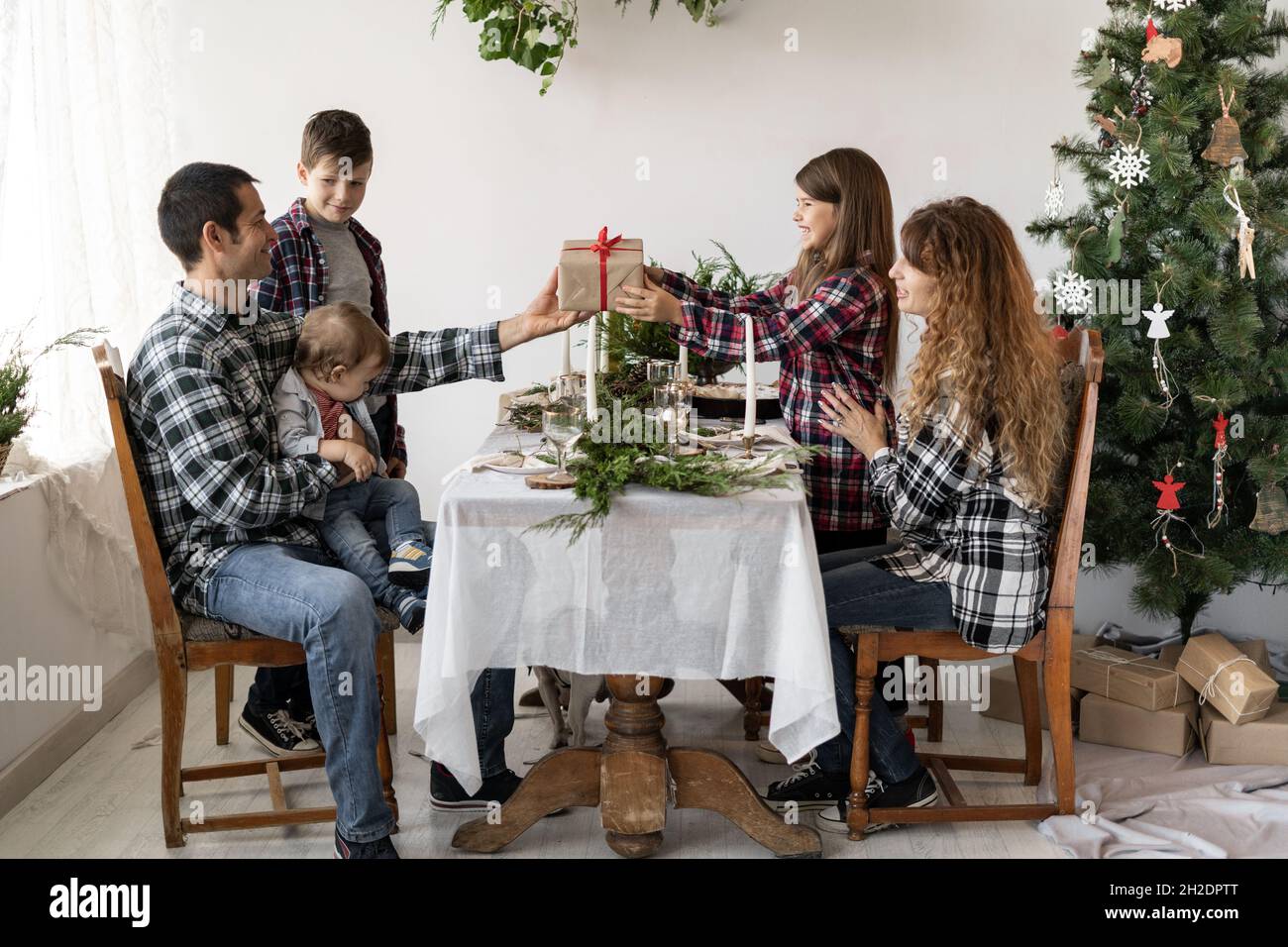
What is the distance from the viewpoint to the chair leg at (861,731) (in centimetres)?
251

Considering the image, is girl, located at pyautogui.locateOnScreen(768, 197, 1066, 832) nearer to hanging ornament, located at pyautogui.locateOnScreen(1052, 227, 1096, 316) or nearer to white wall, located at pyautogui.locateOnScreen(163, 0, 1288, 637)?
hanging ornament, located at pyautogui.locateOnScreen(1052, 227, 1096, 316)

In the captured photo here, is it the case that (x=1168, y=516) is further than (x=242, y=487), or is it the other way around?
(x=1168, y=516)

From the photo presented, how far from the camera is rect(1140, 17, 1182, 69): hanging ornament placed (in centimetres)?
291

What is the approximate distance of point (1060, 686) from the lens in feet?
8.29

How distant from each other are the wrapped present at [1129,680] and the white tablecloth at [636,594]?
46.8 inches

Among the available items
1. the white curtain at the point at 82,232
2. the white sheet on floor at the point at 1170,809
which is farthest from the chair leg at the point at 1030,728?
the white curtain at the point at 82,232

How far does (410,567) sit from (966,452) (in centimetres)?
110

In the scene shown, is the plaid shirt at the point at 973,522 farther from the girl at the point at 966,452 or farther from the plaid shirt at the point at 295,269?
the plaid shirt at the point at 295,269

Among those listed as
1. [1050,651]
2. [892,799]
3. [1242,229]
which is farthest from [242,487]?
[1242,229]

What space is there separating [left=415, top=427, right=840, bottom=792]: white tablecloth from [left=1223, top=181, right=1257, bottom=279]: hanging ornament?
1.40m

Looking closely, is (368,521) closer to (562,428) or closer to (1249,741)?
(562,428)
